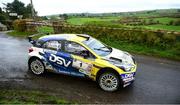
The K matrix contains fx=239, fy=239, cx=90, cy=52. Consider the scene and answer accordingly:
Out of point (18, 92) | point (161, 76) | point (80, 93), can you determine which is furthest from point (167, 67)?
point (18, 92)

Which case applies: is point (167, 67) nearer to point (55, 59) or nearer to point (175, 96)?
point (175, 96)

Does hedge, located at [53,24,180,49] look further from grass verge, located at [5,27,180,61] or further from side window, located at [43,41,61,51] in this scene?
side window, located at [43,41,61,51]

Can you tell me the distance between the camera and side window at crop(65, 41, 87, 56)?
28.0 feet

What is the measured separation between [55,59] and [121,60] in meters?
2.50

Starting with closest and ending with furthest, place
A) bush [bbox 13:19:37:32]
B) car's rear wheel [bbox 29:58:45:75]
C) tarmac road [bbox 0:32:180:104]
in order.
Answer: tarmac road [bbox 0:32:180:104] → car's rear wheel [bbox 29:58:45:75] → bush [bbox 13:19:37:32]

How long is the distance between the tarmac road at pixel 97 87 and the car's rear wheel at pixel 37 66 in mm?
235

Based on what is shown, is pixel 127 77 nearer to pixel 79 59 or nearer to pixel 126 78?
pixel 126 78

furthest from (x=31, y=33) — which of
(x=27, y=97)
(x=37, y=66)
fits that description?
(x=27, y=97)

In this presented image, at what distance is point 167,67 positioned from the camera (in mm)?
11289

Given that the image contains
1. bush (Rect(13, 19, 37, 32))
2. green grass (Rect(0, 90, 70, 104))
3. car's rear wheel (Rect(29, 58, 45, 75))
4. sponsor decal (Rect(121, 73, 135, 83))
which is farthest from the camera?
bush (Rect(13, 19, 37, 32))

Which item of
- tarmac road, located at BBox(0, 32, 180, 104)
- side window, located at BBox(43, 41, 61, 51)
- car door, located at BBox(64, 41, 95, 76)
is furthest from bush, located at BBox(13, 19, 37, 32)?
car door, located at BBox(64, 41, 95, 76)

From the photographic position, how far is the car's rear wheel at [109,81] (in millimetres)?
7953

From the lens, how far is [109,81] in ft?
26.4

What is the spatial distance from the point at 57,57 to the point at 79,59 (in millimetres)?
961
